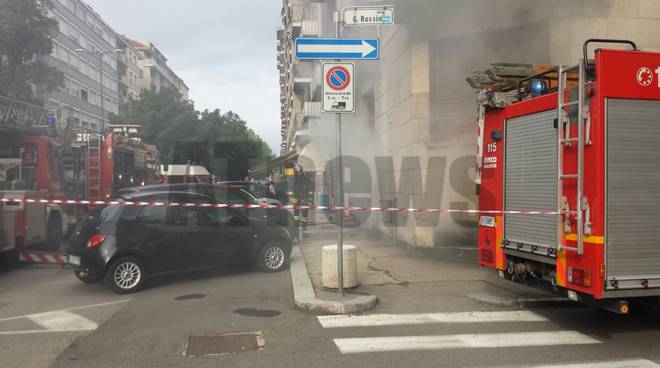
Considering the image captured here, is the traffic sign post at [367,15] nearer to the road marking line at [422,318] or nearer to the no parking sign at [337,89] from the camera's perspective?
the no parking sign at [337,89]

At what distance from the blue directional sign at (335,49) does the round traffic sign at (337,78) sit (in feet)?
0.47

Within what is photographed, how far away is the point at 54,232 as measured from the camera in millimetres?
10070

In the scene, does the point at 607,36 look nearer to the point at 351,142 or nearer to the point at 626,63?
the point at 626,63

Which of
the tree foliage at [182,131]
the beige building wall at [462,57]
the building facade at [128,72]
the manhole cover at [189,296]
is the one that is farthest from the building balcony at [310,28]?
the building facade at [128,72]

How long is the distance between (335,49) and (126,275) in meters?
3.88

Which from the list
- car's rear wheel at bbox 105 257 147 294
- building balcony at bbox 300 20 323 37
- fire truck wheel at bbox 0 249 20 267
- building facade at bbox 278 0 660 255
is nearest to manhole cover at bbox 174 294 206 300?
car's rear wheel at bbox 105 257 147 294

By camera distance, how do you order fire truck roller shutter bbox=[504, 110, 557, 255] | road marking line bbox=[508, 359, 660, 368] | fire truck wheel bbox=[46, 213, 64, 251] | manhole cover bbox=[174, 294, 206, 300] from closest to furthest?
road marking line bbox=[508, 359, 660, 368], fire truck roller shutter bbox=[504, 110, 557, 255], manhole cover bbox=[174, 294, 206, 300], fire truck wheel bbox=[46, 213, 64, 251]

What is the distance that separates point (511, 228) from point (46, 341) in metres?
4.57

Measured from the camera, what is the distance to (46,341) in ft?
15.5

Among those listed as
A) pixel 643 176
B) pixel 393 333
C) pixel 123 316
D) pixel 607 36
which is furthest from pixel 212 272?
pixel 607 36

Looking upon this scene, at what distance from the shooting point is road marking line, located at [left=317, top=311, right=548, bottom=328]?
518 cm

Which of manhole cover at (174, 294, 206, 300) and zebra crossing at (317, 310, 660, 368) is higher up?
zebra crossing at (317, 310, 660, 368)

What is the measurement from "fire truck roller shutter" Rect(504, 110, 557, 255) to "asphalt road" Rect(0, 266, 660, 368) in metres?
0.87

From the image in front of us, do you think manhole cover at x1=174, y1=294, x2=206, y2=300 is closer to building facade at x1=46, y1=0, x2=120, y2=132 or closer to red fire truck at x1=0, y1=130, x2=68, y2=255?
red fire truck at x1=0, y1=130, x2=68, y2=255
